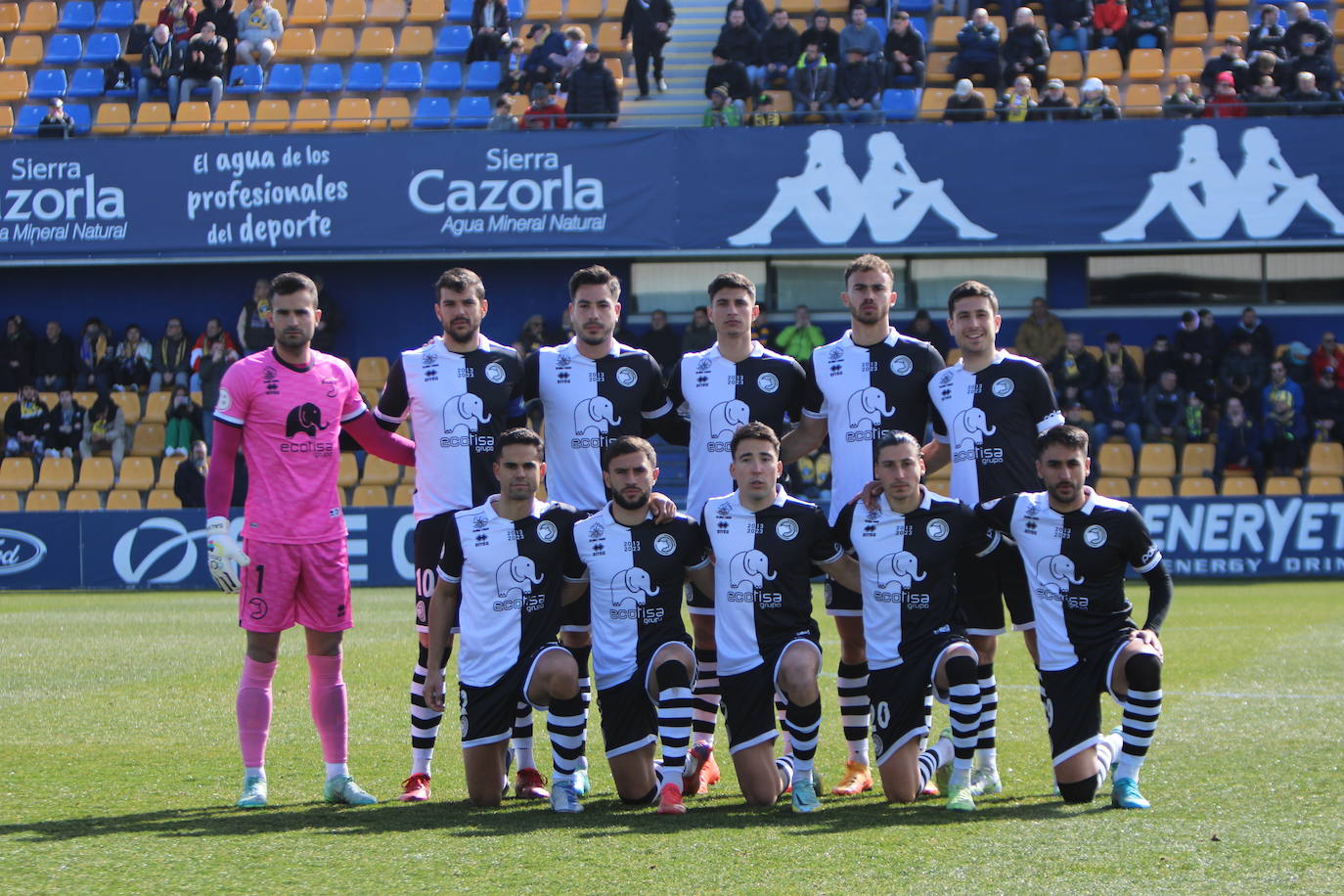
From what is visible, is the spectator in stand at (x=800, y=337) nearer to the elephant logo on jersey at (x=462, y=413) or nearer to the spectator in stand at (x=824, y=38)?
the spectator in stand at (x=824, y=38)

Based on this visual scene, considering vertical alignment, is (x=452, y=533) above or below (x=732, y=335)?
below

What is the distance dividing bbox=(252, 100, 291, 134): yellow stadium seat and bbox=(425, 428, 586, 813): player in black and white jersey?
51.4ft

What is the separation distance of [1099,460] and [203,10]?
1377 cm

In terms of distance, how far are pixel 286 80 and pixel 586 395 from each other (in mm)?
16815

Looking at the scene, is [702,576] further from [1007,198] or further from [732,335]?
[1007,198]

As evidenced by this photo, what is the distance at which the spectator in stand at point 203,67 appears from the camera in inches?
853

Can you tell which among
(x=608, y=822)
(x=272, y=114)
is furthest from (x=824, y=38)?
(x=608, y=822)

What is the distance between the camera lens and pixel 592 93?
2008 cm

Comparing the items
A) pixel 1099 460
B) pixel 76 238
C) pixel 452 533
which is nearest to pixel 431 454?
pixel 452 533

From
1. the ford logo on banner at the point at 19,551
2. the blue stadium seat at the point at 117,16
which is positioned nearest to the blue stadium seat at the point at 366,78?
the blue stadium seat at the point at 117,16

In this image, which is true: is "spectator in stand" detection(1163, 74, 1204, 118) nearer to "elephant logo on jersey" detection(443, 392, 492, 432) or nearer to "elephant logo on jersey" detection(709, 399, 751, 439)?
"elephant logo on jersey" detection(709, 399, 751, 439)

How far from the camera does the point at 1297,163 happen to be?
1925cm

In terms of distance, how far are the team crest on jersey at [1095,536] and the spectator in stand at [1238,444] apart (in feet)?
44.7

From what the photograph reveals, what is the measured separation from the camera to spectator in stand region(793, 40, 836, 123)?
2000 cm
